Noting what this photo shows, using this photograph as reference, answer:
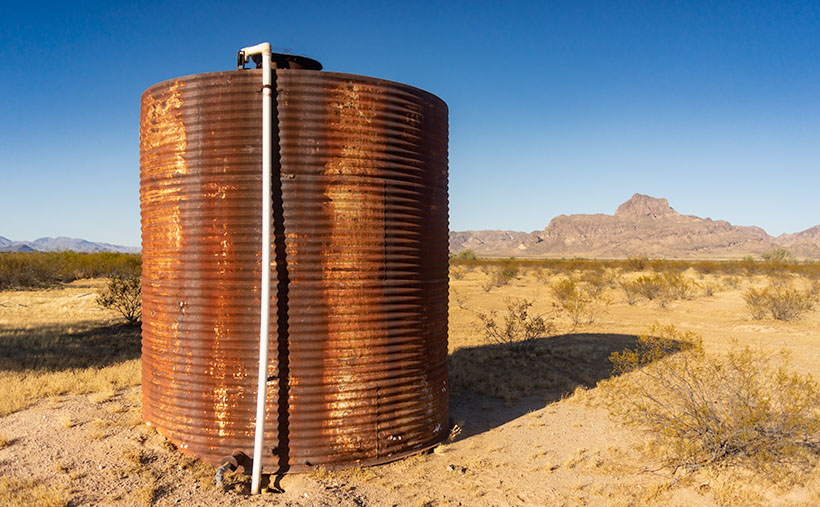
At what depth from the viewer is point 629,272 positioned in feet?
169

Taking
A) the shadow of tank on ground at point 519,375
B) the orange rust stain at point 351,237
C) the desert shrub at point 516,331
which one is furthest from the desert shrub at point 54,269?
the orange rust stain at point 351,237

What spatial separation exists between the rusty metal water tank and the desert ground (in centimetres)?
52

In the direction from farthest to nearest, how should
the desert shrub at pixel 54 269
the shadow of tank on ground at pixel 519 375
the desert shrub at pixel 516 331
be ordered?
the desert shrub at pixel 54 269 < the desert shrub at pixel 516 331 < the shadow of tank on ground at pixel 519 375

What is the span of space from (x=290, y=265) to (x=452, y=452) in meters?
3.26

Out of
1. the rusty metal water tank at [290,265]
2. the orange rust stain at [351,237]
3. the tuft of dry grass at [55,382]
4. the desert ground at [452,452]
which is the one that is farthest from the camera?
the tuft of dry grass at [55,382]

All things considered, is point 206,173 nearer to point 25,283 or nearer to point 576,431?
point 576,431

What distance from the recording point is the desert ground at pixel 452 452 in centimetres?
549

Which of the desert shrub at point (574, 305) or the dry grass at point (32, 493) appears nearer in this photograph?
the dry grass at point (32, 493)

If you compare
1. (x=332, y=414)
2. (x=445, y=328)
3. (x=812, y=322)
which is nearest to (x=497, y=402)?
(x=445, y=328)

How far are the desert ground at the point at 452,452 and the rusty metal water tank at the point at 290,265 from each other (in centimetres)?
52

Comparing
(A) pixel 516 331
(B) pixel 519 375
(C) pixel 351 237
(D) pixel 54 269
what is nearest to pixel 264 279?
(C) pixel 351 237

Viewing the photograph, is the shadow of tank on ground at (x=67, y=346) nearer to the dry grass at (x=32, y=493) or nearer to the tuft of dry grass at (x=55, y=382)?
the tuft of dry grass at (x=55, y=382)

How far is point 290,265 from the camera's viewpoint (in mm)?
5809

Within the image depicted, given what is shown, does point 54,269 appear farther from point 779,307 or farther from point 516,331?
point 779,307
